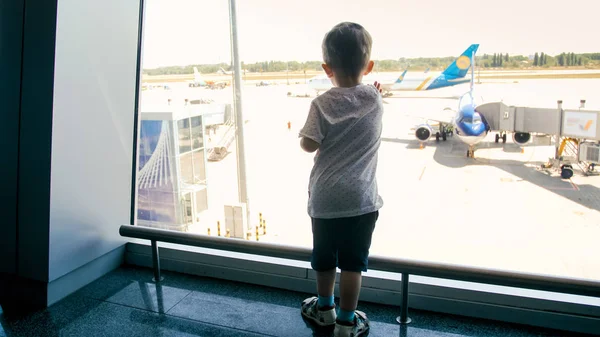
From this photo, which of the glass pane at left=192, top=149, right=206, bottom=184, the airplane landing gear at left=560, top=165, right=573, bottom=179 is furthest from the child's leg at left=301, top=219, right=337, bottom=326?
the glass pane at left=192, top=149, right=206, bottom=184

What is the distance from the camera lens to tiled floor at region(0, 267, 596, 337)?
53.6 inches

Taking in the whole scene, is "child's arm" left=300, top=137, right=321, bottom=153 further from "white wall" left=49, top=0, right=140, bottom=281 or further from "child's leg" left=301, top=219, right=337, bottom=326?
"white wall" left=49, top=0, right=140, bottom=281

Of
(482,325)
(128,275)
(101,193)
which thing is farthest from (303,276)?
(101,193)

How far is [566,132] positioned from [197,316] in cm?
210

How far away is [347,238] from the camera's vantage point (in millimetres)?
1204

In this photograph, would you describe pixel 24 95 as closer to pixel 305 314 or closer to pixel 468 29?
pixel 305 314

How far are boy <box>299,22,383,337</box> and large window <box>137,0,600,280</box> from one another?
128 millimetres

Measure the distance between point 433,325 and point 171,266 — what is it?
1.13 metres

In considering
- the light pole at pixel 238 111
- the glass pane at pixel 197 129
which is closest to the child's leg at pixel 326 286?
the light pole at pixel 238 111

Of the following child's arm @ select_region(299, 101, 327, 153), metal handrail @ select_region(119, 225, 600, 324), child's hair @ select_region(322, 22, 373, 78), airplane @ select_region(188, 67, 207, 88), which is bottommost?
metal handrail @ select_region(119, 225, 600, 324)

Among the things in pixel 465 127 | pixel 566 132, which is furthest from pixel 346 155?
pixel 465 127

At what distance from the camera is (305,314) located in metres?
1.44

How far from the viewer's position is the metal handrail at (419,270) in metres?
1.16

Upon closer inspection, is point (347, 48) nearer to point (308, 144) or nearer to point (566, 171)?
point (308, 144)
